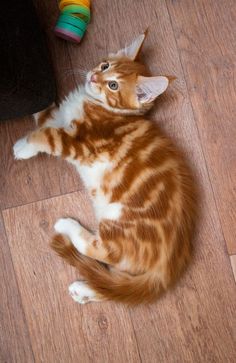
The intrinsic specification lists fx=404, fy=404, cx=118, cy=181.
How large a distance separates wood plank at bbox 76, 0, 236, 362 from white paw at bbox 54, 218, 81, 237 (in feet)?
1.32

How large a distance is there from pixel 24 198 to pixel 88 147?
1.20 ft

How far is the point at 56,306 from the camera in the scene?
1.60 m

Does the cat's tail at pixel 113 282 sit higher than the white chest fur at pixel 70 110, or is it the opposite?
the white chest fur at pixel 70 110

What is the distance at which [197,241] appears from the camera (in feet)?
5.30

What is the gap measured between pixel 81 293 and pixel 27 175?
51 centimetres

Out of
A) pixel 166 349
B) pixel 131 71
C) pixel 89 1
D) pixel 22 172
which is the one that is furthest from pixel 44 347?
pixel 89 1

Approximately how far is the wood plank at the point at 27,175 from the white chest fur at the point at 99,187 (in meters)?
0.10

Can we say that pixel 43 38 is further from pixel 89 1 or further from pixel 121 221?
pixel 121 221

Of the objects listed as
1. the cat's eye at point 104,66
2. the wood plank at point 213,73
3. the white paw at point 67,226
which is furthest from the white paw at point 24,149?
the wood plank at point 213,73

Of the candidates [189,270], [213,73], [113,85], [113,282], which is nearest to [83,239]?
[113,282]

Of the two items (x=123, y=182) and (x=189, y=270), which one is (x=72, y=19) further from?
(x=189, y=270)

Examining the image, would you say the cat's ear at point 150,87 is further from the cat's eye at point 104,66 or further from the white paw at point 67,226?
the white paw at point 67,226

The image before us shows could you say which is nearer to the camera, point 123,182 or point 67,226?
point 123,182

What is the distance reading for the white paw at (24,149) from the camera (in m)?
1.51
